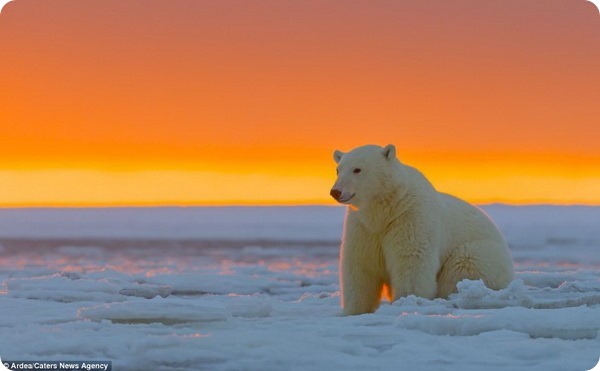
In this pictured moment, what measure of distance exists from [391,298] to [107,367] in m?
2.71

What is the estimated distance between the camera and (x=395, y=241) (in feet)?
23.4

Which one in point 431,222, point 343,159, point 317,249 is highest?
point 317,249

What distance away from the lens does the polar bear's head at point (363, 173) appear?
7.01 metres

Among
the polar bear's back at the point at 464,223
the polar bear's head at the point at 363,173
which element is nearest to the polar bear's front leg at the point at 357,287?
the polar bear's head at the point at 363,173

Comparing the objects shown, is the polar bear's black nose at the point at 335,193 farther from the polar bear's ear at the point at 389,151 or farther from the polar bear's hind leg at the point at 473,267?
the polar bear's hind leg at the point at 473,267

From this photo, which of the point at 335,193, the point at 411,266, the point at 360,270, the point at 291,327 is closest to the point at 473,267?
the point at 411,266

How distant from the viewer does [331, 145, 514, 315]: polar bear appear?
278 inches

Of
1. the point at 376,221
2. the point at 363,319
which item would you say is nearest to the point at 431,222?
the point at 376,221

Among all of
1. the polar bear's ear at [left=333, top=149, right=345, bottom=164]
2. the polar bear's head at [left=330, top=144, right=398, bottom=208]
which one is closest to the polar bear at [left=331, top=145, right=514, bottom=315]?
the polar bear's head at [left=330, top=144, right=398, bottom=208]

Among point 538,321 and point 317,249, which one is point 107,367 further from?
point 317,249

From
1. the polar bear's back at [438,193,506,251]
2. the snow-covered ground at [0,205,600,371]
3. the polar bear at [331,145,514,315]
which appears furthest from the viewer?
the polar bear's back at [438,193,506,251]

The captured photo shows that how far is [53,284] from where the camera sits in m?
8.82

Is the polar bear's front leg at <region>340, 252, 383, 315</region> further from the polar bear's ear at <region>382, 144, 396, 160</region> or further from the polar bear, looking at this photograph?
the polar bear's ear at <region>382, 144, 396, 160</region>

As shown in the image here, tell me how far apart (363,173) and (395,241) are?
1.79 feet
